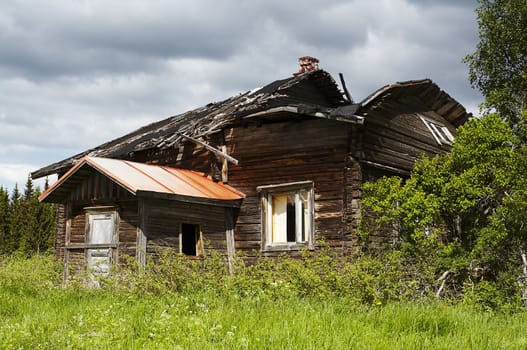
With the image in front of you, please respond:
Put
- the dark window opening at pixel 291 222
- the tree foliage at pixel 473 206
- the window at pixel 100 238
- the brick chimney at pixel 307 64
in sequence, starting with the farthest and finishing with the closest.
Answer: the brick chimney at pixel 307 64 → the dark window opening at pixel 291 222 → the window at pixel 100 238 → the tree foliage at pixel 473 206

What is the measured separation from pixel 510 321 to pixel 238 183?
839cm

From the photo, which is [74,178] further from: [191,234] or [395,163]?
[395,163]

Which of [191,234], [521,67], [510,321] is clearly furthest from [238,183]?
[521,67]

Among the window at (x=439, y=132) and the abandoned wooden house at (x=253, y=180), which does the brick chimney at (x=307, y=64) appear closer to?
the abandoned wooden house at (x=253, y=180)

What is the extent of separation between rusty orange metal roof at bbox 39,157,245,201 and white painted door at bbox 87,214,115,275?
45.5 inches

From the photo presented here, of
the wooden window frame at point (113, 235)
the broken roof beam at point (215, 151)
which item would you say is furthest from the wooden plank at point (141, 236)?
the broken roof beam at point (215, 151)

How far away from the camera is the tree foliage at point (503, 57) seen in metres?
20.4

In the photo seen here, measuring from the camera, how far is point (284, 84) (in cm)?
1689

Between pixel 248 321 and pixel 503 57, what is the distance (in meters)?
18.5

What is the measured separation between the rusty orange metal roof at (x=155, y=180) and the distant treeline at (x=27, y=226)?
1715cm

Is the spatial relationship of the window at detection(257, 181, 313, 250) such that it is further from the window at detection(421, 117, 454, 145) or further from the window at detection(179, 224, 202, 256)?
the window at detection(421, 117, 454, 145)

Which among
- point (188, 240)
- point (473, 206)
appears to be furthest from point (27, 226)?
point (473, 206)

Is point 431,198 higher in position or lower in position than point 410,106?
lower

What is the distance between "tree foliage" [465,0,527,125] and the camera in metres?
20.4
